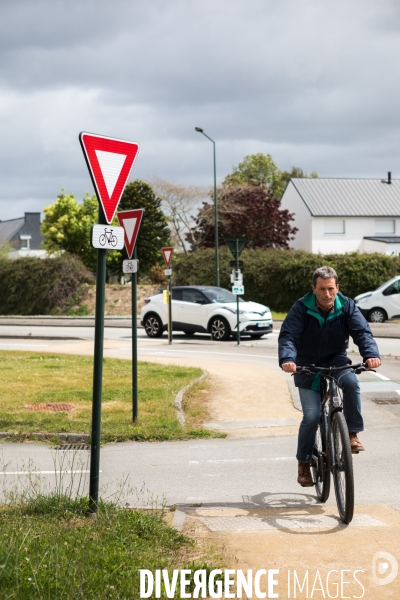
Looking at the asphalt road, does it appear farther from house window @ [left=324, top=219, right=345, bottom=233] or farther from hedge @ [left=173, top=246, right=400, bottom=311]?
house window @ [left=324, top=219, right=345, bottom=233]

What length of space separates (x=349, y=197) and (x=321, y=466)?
58.0 metres

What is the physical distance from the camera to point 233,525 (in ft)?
19.2

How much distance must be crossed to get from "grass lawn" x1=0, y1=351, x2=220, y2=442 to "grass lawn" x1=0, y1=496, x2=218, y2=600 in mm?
4129

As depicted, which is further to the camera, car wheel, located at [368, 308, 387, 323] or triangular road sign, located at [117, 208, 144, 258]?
car wheel, located at [368, 308, 387, 323]

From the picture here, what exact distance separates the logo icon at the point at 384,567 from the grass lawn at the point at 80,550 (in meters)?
0.94

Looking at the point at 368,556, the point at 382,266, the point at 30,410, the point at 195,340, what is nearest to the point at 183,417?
the point at 30,410

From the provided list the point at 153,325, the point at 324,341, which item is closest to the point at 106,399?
the point at 324,341

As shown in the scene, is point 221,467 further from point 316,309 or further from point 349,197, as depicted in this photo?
point 349,197

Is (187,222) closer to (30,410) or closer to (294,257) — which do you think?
(294,257)

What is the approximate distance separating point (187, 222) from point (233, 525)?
52.5 m

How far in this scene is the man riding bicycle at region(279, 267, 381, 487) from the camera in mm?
6176

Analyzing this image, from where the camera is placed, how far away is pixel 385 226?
61844mm

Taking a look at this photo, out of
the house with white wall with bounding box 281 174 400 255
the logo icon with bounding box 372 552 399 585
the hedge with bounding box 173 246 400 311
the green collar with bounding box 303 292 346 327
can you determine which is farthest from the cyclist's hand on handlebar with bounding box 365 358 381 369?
the house with white wall with bounding box 281 174 400 255

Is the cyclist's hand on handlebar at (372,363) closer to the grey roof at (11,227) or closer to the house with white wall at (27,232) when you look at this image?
the house with white wall at (27,232)
